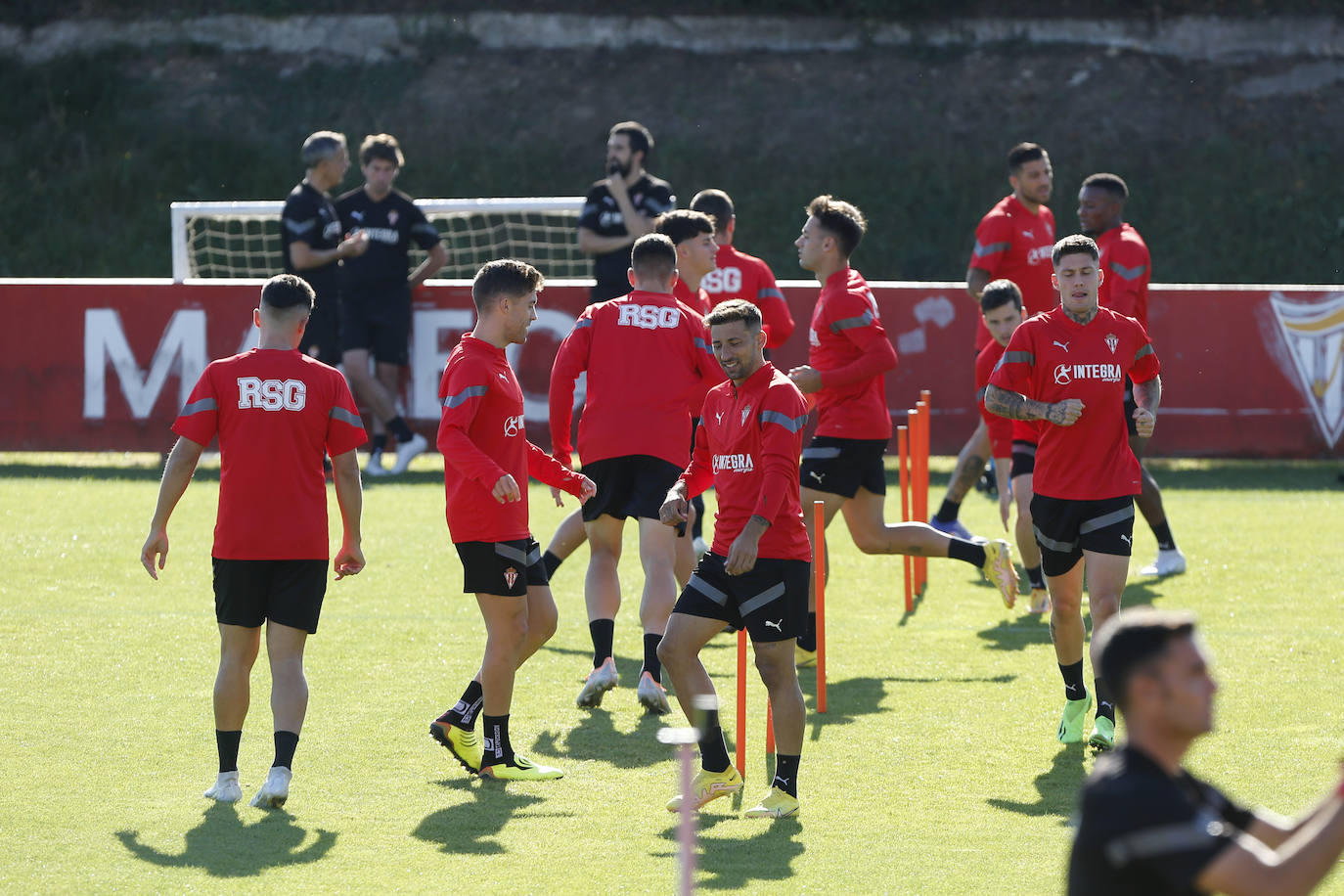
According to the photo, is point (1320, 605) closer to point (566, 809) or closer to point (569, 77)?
point (566, 809)

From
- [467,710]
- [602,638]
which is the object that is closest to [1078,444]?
[602,638]

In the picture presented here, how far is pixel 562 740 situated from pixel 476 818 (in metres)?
1.08

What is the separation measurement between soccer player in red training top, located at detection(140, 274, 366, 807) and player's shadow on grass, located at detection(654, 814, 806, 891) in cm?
151

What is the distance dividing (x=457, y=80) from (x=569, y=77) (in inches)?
75.1

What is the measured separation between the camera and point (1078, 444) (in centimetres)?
678

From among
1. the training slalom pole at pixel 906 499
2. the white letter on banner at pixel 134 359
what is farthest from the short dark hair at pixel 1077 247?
the white letter on banner at pixel 134 359

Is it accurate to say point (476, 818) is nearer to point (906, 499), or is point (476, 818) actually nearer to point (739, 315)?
point (739, 315)

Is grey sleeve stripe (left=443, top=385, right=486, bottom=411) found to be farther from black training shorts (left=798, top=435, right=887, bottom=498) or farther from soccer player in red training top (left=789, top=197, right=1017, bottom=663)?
black training shorts (left=798, top=435, right=887, bottom=498)

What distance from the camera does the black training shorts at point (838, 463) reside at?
8.66m

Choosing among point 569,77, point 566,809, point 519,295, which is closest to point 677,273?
point 519,295

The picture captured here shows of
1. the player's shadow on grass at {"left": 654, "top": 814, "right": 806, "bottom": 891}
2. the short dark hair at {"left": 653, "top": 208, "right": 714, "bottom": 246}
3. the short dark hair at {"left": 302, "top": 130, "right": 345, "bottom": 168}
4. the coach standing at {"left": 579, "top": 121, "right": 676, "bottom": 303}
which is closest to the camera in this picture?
the player's shadow on grass at {"left": 654, "top": 814, "right": 806, "bottom": 891}

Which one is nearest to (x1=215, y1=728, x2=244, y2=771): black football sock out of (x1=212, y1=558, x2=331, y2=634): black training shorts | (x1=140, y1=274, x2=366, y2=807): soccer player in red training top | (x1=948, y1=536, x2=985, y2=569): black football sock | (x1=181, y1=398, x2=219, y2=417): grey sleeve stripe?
(x1=140, y1=274, x2=366, y2=807): soccer player in red training top

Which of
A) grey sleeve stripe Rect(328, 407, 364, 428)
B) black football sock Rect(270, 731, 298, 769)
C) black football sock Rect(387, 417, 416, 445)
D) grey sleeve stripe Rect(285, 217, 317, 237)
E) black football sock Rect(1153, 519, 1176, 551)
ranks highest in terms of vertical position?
grey sleeve stripe Rect(285, 217, 317, 237)

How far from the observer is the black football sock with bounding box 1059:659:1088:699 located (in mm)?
6969
